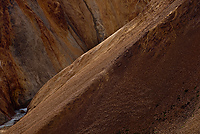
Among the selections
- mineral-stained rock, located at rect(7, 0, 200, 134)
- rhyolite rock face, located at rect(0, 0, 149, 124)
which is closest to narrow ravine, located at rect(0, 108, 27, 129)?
rhyolite rock face, located at rect(0, 0, 149, 124)

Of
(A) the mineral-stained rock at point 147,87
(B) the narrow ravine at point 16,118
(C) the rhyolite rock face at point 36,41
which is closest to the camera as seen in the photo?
(A) the mineral-stained rock at point 147,87

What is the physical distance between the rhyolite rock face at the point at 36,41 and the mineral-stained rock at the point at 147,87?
3162mm

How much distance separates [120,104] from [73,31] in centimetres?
1162

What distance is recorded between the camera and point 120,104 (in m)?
3.72

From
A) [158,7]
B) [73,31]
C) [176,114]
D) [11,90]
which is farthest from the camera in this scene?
[73,31]

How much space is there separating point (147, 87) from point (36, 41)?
8.59 m

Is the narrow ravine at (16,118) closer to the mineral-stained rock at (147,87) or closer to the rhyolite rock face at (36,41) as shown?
the rhyolite rock face at (36,41)

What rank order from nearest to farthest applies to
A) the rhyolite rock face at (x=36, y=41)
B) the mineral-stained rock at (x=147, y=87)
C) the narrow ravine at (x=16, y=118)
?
the mineral-stained rock at (x=147, y=87), the narrow ravine at (x=16, y=118), the rhyolite rock face at (x=36, y=41)

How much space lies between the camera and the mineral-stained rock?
11.1 ft

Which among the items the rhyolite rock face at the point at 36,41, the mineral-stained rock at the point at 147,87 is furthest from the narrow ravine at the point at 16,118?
the mineral-stained rock at the point at 147,87

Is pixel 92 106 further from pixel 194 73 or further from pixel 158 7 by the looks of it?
pixel 158 7

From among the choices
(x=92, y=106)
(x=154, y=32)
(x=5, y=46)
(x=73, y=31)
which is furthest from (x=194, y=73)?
(x=73, y=31)

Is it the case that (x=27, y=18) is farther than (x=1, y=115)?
Yes

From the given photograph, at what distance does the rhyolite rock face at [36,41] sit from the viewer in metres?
9.33
